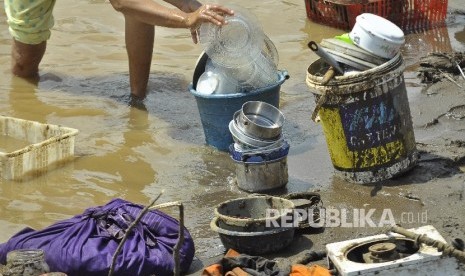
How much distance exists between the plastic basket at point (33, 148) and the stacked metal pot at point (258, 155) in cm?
123

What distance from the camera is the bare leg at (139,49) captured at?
766 cm

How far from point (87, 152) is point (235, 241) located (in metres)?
2.18

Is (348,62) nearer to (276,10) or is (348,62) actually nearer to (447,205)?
(447,205)

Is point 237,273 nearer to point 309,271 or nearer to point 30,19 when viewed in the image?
point 309,271

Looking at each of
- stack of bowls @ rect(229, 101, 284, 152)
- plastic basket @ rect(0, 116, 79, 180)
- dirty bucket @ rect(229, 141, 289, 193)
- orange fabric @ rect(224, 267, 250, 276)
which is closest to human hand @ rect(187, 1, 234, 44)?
stack of bowls @ rect(229, 101, 284, 152)

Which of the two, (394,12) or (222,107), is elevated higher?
(222,107)

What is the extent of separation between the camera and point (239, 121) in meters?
6.03

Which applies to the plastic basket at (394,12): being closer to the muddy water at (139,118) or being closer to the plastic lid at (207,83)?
the muddy water at (139,118)

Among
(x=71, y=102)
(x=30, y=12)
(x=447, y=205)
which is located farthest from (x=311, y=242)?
(x=30, y=12)

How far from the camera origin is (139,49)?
7766 millimetres

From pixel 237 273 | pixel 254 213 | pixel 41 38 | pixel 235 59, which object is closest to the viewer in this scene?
pixel 237 273

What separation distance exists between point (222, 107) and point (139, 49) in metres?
1.54

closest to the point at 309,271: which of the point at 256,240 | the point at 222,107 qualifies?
the point at 256,240

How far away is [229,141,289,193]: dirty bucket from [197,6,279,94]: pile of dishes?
0.74 metres
